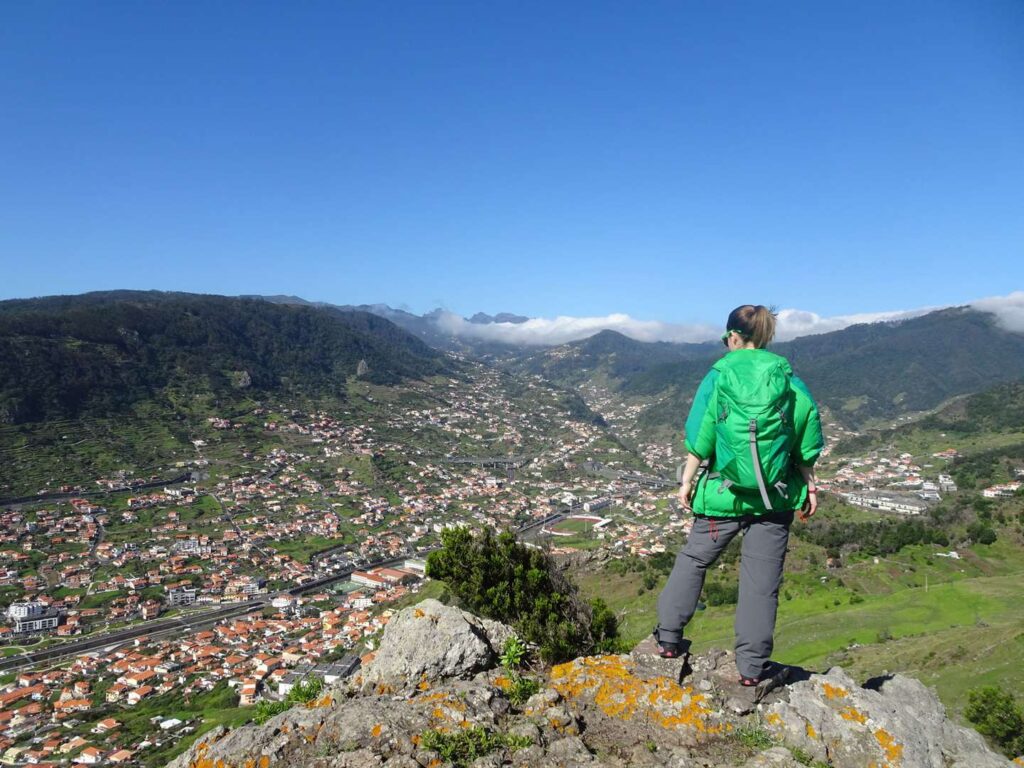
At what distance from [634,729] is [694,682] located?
→ 0.58 m

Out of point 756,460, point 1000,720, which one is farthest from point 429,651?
point 1000,720

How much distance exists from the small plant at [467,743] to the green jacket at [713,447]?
194 cm

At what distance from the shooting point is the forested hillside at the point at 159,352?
267 feet

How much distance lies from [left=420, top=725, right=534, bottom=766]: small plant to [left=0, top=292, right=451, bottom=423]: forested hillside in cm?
9581

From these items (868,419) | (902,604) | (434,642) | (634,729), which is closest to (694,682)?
(634,729)

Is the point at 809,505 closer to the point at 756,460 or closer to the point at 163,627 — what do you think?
the point at 756,460

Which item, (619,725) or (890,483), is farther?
(890,483)

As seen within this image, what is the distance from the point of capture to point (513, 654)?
4734 mm

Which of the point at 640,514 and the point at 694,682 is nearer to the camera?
the point at 694,682

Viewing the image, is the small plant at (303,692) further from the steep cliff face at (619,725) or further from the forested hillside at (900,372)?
the forested hillside at (900,372)

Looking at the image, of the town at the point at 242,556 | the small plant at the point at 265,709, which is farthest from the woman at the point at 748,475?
the small plant at the point at 265,709

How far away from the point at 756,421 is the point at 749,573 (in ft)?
3.84

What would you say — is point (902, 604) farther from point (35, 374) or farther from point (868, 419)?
point (868, 419)

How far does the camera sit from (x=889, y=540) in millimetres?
32375
